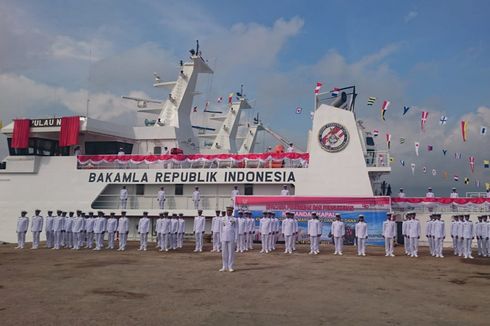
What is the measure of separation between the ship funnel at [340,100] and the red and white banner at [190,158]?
280 cm

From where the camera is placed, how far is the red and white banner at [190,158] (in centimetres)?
2202

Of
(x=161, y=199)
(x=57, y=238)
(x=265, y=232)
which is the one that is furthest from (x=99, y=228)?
(x=265, y=232)

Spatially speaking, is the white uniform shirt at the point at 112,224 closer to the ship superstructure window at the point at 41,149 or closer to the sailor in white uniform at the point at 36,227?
the sailor in white uniform at the point at 36,227

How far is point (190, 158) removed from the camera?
23203 mm

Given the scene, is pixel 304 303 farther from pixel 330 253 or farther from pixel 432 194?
pixel 432 194

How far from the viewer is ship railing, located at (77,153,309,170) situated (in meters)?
22.1

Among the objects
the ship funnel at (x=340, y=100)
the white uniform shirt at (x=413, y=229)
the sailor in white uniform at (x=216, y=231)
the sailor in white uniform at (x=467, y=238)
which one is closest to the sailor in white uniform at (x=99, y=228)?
the sailor in white uniform at (x=216, y=231)

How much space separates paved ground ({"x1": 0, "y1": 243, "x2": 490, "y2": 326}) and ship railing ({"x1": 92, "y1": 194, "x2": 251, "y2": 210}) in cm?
784

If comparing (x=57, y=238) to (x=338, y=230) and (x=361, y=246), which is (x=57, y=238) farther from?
(x=361, y=246)

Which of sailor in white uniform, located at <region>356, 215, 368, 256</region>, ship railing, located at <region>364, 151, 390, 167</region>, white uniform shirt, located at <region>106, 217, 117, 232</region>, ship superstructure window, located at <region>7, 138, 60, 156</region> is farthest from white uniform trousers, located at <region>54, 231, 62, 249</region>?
ship railing, located at <region>364, 151, 390, 167</region>

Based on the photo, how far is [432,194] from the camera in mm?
21531

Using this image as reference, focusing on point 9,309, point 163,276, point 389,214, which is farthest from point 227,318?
point 389,214

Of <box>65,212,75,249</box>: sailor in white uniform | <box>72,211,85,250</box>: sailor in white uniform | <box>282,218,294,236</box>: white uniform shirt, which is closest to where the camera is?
<box>282,218,294,236</box>: white uniform shirt

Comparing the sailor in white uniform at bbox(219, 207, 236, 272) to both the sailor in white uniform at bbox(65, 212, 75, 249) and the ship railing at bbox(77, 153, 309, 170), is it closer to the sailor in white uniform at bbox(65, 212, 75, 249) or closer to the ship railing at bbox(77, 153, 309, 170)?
the ship railing at bbox(77, 153, 309, 170)
